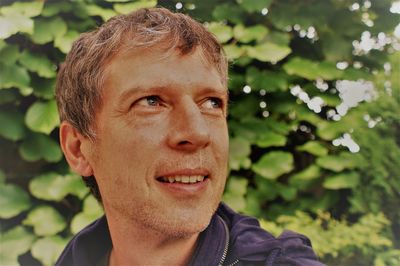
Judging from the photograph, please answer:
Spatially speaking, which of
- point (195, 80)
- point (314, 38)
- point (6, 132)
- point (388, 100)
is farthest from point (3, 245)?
point (388, 100)

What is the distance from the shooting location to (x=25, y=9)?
183cm

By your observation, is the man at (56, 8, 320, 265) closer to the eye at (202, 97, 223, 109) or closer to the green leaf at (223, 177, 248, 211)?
the eye at (202, 97, 223, 109)

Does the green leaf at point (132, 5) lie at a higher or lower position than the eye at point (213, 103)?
higher

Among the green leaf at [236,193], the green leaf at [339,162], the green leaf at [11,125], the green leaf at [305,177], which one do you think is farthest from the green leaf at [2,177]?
the green leaf at [339,162]

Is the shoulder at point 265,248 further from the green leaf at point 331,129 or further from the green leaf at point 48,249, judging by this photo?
the green leaf at point 48,249

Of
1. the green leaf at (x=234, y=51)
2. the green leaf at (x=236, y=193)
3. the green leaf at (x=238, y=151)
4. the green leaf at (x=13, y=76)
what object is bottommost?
the green leaf at (x=236, y=193)

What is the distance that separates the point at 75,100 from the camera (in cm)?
154

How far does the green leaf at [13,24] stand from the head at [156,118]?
486 millimetres

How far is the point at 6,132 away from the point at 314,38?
4.16 feet

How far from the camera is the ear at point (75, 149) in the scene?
153 centimetres

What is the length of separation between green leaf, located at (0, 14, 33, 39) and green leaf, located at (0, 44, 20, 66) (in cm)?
4

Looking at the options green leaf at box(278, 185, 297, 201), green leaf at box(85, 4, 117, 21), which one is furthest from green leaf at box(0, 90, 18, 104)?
green leaf at box(278, 185, 297, 201)

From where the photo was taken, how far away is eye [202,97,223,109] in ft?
4.59

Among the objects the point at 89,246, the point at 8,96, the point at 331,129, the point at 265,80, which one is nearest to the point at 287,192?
Answer: the point at 331,129
